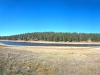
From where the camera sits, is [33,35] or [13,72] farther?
[33,35]

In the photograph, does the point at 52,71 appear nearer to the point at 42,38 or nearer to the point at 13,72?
the point at 13,72

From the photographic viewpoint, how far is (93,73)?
10523mm

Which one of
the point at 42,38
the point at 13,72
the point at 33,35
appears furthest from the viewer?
the point at 33,35

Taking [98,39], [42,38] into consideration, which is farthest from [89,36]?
[42,38]

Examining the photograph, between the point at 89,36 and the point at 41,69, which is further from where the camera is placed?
the point at 89,36

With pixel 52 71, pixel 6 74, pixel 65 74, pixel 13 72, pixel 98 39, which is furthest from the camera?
pixel 98 39

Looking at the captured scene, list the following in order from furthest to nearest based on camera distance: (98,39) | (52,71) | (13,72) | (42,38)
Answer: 1. (42,38)
2. (98,39)
3. (52,71)
4. (13,72)

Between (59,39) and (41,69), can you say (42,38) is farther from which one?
(41,69)

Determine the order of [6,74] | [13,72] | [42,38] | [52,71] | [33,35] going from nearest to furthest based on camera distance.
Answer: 1. [6,74]
2. [13,72]
3. [52,71]
4. [42,38]
5. [33,35]

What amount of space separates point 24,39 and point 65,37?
57805 mm

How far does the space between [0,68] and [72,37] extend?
433 feet

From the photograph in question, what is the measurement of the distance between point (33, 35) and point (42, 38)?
59.4 feet

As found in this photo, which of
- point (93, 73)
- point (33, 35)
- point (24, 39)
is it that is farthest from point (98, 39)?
point (93, 73)

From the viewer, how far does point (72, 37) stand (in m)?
140
